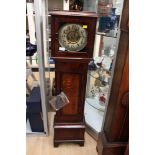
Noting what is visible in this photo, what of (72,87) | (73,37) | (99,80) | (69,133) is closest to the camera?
(73,37)

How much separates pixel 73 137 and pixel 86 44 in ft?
2.95

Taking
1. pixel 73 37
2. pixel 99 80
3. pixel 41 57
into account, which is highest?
pixel 73 37

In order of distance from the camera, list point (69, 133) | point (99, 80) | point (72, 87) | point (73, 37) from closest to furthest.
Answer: point (73, 37) < point (72, 87) < point (69, 133) < point (99, 80)

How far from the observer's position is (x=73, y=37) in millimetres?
1376

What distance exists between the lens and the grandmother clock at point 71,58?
1.30m

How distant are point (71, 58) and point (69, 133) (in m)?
0.74

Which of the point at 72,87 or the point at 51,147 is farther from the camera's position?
the point at 51,147

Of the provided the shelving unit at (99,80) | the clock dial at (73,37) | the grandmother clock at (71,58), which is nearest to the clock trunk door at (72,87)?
the grandmother clock at (71,58)

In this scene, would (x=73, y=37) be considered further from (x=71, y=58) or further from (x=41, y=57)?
(x=41, y=57)

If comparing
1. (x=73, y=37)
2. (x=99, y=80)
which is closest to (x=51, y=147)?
(x=99, y=80)
